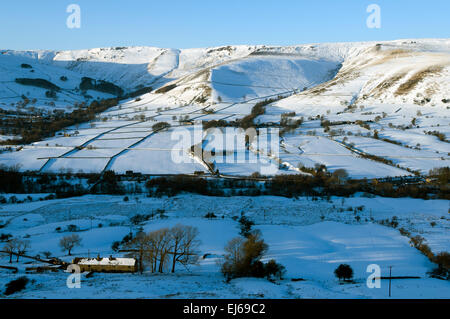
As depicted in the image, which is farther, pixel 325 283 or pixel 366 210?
pixel 366 210

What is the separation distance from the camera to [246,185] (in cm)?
3425

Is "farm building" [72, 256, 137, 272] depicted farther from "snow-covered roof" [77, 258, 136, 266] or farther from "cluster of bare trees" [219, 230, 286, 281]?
"cluster of bare trees" [219, 230, 286, 281]

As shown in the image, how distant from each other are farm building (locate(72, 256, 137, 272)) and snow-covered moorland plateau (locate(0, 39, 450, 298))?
83 cm

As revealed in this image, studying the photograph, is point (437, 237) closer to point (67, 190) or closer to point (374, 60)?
point (67, 190)

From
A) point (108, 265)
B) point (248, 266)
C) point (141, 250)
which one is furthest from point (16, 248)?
point (248, 266)

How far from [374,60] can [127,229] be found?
113m

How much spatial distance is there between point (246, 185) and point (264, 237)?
42.9 ft

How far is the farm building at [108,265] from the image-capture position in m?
16.2

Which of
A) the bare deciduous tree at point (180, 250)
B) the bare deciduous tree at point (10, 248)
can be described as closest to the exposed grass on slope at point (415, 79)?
the bare deciduous tree at point (180, 250)

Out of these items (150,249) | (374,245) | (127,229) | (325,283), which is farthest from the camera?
(127,229)

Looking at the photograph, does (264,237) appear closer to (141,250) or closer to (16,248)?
(141,250)

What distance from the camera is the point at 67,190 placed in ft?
111

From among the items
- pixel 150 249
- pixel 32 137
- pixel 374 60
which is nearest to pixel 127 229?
pixel 150 249

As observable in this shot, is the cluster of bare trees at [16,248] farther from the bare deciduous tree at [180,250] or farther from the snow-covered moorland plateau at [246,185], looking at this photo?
the bare deciduous tree at [180,250]
